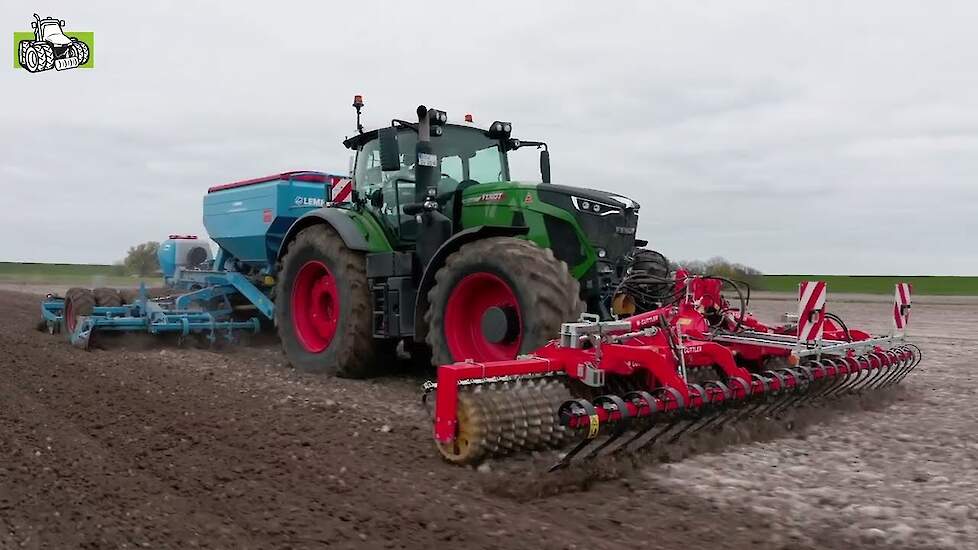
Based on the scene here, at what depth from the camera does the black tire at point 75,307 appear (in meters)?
9.80

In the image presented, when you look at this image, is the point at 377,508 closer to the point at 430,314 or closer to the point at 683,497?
the point at 683,497

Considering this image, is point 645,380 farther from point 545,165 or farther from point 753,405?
point 545,165

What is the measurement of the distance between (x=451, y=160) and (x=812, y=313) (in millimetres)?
3492

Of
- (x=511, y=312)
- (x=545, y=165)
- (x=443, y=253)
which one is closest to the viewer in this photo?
(x=511, y=312)

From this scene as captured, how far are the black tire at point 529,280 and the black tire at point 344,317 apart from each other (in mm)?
1403

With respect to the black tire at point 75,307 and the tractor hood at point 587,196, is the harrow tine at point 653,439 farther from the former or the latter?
the black tire at point 75,307

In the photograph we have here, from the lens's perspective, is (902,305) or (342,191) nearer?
(902,305)

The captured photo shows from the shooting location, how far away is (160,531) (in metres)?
3.12

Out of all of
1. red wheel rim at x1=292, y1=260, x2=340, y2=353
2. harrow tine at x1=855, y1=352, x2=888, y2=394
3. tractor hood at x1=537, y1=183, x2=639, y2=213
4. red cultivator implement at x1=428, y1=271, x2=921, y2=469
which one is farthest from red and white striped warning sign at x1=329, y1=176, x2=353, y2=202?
harrow tine at x1=855, y1=352, x2=888, y2=394

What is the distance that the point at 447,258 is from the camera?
601 cm

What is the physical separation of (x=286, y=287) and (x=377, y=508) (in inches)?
193

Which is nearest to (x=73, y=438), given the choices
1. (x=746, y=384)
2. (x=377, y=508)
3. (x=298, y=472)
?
(x=298, y=472)

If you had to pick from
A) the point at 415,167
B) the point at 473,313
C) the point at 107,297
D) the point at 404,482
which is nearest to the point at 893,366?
the point at 473,313

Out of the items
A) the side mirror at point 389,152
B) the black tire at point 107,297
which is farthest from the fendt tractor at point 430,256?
the black tire at point 107,297
